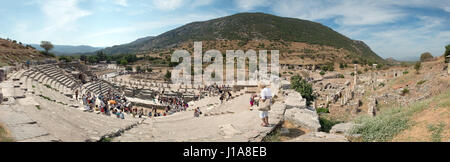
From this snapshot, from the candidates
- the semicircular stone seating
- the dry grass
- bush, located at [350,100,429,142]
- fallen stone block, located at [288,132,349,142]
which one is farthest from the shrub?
the semicircular stone seating

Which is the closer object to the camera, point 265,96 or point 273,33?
point 265,96

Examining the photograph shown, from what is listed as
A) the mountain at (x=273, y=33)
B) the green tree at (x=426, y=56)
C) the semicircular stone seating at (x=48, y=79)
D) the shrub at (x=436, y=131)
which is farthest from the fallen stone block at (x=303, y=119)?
the mountain at (x=273, y=33)

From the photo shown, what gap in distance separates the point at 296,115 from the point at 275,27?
4169 inches

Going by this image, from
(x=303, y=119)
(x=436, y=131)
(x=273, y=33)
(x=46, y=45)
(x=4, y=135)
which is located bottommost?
(x=303, y=119)

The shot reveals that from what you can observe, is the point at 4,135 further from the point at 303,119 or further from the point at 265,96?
the point at 303,119

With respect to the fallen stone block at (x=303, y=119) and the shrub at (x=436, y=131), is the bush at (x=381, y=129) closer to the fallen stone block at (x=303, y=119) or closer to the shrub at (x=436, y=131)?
the shrub at (x=436, y=131)

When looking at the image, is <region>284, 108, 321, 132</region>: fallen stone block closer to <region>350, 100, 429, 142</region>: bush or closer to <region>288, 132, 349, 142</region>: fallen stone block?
<region>350, 100, 429, 142</region>: bush

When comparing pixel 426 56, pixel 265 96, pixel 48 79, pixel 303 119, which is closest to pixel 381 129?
pixel 303 119

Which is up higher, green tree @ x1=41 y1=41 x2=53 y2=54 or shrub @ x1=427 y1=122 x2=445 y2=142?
green tree @ x1=41 y1=41 x2=53 y2=54

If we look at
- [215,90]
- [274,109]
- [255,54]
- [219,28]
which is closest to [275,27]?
[219,28]
